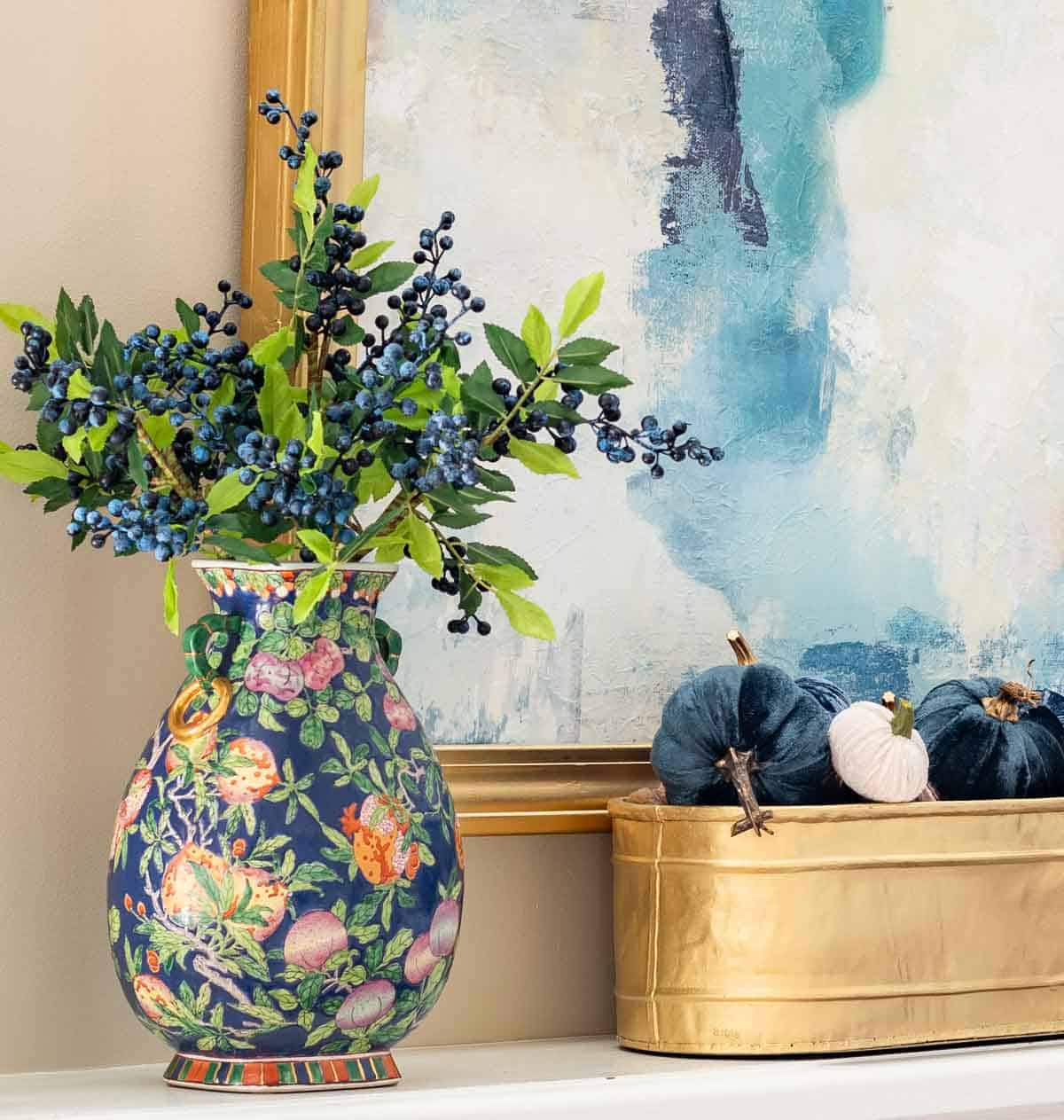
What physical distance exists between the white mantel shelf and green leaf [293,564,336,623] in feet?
0.74

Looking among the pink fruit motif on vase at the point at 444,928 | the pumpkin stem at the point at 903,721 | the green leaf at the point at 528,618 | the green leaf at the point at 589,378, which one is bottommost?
the pink fruit motif on vase at the point at 444,928

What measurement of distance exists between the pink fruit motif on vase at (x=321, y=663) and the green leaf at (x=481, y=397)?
14 centimetres

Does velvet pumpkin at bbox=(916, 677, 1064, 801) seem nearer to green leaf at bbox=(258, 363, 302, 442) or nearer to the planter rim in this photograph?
the planter rim

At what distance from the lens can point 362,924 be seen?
28.5 inches

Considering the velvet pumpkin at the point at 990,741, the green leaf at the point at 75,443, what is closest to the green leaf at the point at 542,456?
the green leaf at the point at 75,443

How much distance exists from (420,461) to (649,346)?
0.99 ft

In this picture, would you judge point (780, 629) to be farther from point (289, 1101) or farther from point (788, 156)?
point (289, 1101)

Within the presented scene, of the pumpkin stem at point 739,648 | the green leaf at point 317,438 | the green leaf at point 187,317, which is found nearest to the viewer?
the green leaf at point 317,438

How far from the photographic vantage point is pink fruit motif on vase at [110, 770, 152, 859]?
0.74m

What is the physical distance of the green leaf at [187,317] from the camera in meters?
0.79

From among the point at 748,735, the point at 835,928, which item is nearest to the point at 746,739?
the point at 748,735

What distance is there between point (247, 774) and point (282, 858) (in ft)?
0.15

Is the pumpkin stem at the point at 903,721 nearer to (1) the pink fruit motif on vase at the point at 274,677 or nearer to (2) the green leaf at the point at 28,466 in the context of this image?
(1) the pink fruit motif on vase at the point at 274,677

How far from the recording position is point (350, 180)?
90 cm
